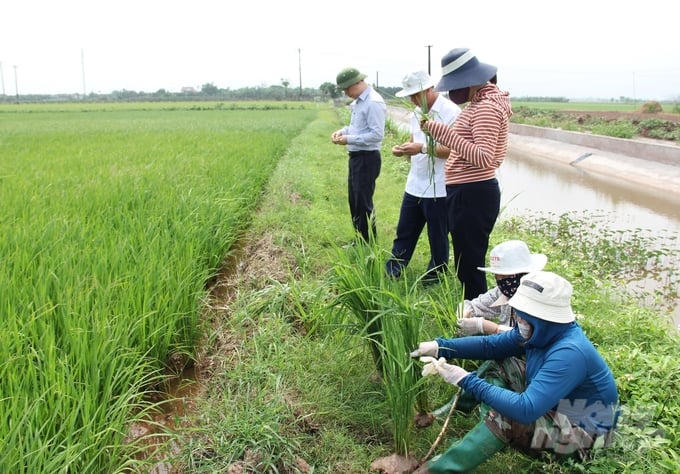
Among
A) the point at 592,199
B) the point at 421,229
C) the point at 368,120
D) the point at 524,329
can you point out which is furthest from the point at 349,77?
the point at 592,199

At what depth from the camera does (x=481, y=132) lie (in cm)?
261

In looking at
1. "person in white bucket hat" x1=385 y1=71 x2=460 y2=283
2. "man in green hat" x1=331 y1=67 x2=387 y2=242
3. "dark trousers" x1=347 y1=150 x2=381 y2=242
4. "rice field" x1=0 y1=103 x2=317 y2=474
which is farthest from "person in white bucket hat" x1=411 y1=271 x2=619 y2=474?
"dark trousers" x1=347 y1=150 x2=381 y2=242

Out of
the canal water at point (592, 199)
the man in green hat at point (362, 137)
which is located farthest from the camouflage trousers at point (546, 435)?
the canal water at point (592, 199)

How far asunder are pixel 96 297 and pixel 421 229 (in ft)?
6.67

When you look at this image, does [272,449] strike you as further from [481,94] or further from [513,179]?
[513,179]

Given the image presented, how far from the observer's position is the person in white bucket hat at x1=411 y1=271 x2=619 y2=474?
1729 millimetres

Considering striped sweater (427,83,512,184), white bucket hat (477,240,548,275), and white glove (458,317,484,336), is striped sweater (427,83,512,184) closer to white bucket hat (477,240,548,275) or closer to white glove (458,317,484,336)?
white bucket hat (477,240,548,275)

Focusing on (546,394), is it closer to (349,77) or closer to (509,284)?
(509,284)

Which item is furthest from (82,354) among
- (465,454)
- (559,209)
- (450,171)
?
(559,209)

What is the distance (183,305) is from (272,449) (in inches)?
46.8

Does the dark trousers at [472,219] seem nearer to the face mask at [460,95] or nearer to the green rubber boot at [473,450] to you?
the face mask at [460,95]

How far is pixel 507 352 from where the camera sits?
210 centimetres

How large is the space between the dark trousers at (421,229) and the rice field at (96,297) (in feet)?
4.34

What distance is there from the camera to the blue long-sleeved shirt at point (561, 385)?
1.72 meters
